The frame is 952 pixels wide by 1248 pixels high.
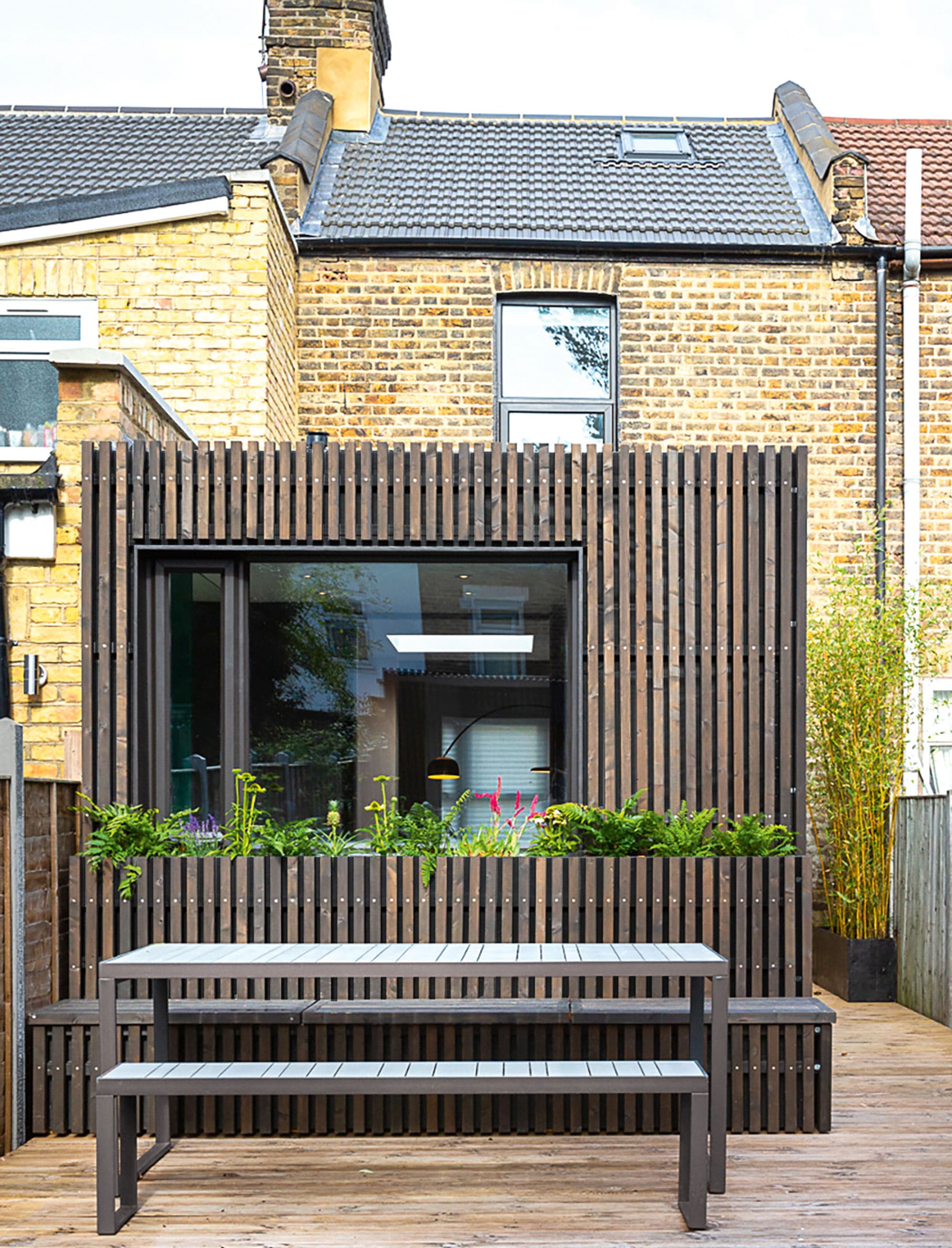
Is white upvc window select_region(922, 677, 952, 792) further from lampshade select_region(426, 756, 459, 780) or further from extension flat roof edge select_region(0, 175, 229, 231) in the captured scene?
extension flat roof edge select_region(0, 175, 229, 231)

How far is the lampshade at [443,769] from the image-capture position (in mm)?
5934

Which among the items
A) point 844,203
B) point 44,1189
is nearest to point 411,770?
point 44,1189

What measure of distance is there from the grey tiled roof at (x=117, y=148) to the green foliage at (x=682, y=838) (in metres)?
7.54

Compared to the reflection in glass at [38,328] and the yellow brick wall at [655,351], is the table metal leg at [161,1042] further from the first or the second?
the yellow brick wall at [655,351]

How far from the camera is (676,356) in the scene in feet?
32.6

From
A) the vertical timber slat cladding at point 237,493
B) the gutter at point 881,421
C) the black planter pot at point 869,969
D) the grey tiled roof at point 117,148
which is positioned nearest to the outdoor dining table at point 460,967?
the vertical timber slat cladding at point 237,493

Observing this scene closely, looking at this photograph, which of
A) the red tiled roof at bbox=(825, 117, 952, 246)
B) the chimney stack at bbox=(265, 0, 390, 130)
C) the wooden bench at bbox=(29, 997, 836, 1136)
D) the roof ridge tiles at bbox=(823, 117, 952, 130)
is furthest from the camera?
the roof ridge tiles at bbox=(823, 117, 952, 130)

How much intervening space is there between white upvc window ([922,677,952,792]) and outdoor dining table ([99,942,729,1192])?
5507mm

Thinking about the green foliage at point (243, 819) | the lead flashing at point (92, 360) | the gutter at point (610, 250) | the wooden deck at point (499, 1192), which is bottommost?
the wooden deck at point (499, 1192)

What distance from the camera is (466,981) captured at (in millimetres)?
5500

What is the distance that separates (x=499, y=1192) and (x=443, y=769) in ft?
6.63

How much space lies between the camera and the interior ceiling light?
5980mm

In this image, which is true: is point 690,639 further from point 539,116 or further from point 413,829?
point 539,116

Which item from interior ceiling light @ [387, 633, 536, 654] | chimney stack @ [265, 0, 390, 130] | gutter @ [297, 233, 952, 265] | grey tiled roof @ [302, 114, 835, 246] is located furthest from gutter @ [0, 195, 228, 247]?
interior ceiling light @ [387, 633, 536, 654]
